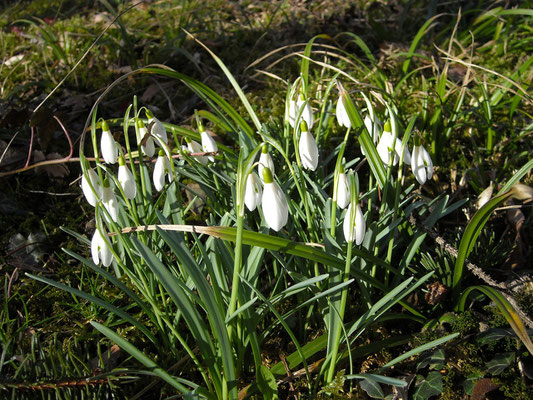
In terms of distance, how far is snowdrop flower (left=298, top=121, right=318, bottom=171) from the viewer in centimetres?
136

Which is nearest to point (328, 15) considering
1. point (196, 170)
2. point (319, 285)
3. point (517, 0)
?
point (517, 0)

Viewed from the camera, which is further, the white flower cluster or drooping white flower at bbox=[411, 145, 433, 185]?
drooping white flower at bbox=[411, 145, 433, 185]

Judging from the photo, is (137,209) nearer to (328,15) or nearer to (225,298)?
(225,298)

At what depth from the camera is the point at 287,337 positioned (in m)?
1.61

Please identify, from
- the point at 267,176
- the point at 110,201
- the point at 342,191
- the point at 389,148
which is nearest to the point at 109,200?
the point at 110,201

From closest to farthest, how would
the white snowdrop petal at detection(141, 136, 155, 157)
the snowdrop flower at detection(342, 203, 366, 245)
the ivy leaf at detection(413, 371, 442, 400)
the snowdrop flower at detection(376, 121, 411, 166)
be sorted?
the snowdrop flower at detection(342, 203, 366, 245) < the ivy leaf at detection(413, 371, 442, 400) < the snowdrop flower at detection(376, 121, 411, 166) < the white snowdrop petal at detection(141, 136, 155, 157)

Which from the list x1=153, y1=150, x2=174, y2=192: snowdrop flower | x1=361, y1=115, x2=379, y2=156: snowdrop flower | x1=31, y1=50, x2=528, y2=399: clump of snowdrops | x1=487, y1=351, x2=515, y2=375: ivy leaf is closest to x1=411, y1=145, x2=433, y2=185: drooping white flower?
x1=31, y1=50, x2=528, y2=399: clump of snowdrops

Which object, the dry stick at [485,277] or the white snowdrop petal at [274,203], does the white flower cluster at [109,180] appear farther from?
the dry stick at [485,277]

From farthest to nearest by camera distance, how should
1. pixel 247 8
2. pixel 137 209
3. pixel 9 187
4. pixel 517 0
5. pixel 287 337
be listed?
1. pixel 247 8
2. pixel 517 0
3. pixel 9 187
4. pixel 137 209
5. pixel 287 337

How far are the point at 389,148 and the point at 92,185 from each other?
87 cm

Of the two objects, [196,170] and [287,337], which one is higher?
[196,170]

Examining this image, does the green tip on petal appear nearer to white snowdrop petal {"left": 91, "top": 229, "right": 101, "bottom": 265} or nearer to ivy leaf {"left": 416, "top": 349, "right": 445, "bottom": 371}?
white snowdrop petal {"left": 91, "top": 229, "right": 101, "bottom": 265}

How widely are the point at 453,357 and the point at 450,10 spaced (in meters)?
3.26

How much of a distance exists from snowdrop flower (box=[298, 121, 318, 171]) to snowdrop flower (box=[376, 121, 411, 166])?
0.22 meters
